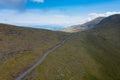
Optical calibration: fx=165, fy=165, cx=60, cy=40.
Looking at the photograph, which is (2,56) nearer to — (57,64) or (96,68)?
(57,64)

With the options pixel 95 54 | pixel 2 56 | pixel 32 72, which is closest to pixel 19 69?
pixel 32 72

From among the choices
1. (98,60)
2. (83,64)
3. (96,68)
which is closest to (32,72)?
(83,64)

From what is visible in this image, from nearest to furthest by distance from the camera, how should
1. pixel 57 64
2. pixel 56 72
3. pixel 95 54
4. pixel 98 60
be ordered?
pixel 56 72, pixel 57 64, pixel 98 60, pixel 95 54

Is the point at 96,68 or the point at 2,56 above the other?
the point at 2,56

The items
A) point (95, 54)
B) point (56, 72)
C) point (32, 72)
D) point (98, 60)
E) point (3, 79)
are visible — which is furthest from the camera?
point (95, 54)

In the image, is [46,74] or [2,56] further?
[2,56]

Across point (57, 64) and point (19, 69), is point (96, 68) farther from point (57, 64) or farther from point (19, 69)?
point (19, 69)

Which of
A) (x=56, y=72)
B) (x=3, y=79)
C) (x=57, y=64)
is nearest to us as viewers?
(x=3, y=79)

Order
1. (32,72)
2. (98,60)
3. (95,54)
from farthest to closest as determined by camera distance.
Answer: (95,54) < (98,60) < (32,72)

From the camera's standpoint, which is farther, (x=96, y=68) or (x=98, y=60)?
(x=98, y=60)
